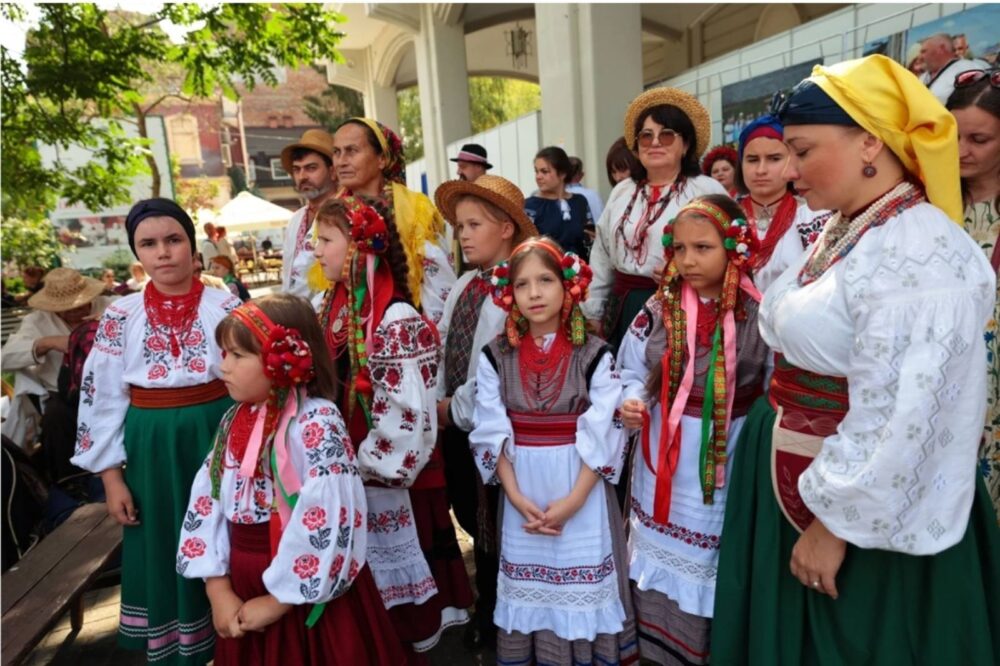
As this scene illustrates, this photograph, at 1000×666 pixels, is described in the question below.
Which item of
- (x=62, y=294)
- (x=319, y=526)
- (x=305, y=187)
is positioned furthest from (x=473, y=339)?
(x=62, y=294)

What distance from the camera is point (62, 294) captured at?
466 centimetres

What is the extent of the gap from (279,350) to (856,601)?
1.66 metres

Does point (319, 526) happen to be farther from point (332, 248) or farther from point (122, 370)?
point (122, 370)

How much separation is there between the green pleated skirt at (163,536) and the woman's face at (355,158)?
1462 mm

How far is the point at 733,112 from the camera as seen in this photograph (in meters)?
5.70

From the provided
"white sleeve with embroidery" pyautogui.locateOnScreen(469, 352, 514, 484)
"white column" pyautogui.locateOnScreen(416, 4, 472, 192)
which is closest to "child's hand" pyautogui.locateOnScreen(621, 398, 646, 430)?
"white sleeve with embroidery" pyautogui.locateOnScreen(469, 352, 514, 484)

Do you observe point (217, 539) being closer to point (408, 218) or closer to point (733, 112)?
point (408, 218)

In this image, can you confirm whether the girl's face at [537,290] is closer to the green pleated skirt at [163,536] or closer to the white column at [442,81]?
the green pleated skirt at [163,536]

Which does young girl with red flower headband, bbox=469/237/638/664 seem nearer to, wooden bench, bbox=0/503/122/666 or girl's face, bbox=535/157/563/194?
wooden bench, bbox=0/503/122/666

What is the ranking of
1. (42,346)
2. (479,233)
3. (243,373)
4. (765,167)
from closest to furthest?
(243,373) → (479,233) → (765,167) → (42,346)

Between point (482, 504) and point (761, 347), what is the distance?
1291 millimetres

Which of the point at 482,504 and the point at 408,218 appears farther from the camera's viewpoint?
the point at 408,218

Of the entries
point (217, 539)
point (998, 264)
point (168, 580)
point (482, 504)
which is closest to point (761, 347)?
point (998, 264)

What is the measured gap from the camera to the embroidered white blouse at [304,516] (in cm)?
183
